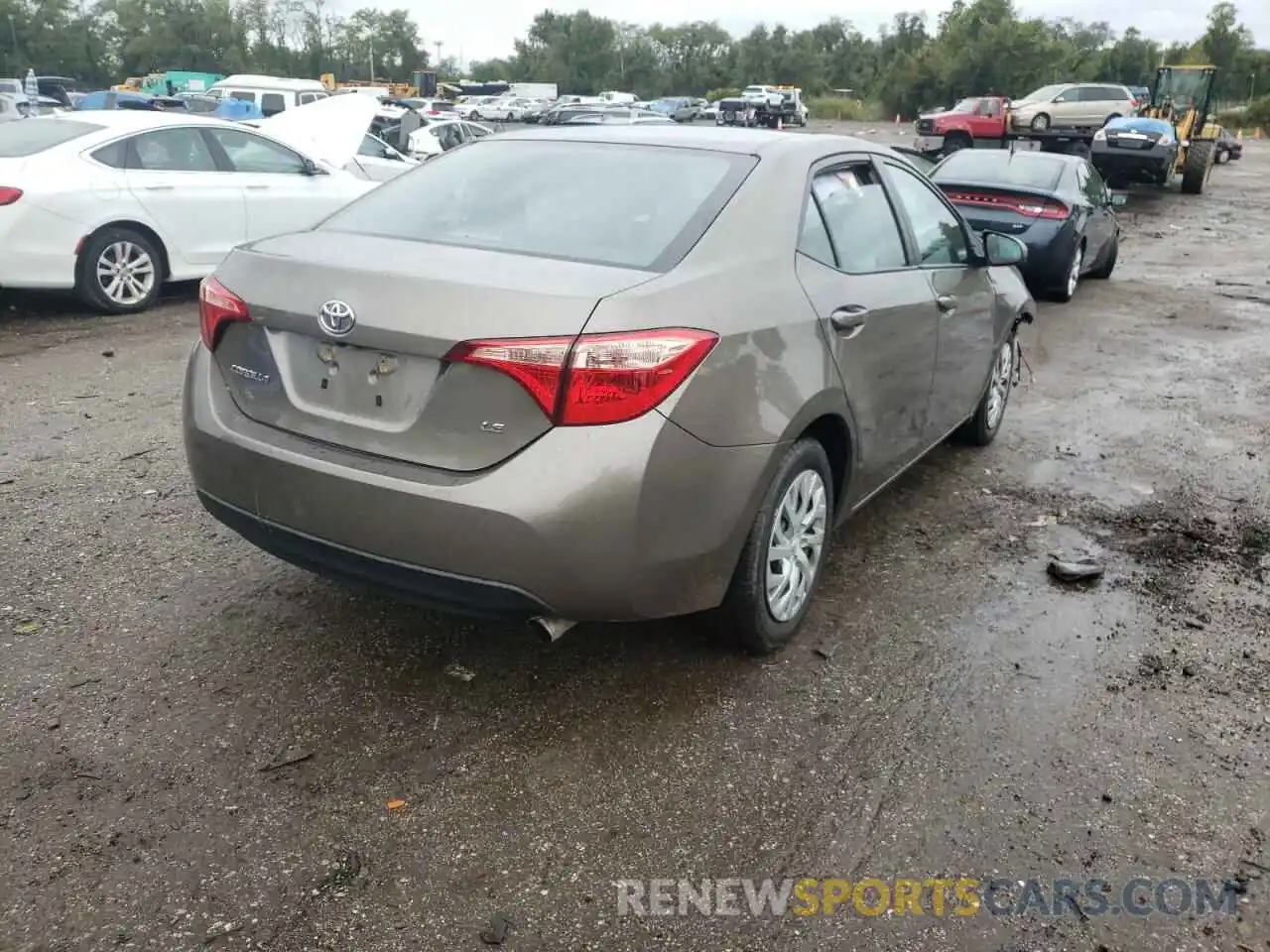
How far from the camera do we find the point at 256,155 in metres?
9.38

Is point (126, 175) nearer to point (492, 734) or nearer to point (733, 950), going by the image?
point (492, 734)

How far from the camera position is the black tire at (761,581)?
320 cm

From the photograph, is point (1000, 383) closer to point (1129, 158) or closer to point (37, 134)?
point (37, 134)

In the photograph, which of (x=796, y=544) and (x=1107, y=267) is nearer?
(x=796, y=544)

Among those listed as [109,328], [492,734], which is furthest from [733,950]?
[109,328]

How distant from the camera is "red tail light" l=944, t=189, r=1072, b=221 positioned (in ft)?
34.2

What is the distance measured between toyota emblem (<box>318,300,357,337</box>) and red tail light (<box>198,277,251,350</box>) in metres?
0.32

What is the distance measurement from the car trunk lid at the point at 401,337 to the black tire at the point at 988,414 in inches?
128

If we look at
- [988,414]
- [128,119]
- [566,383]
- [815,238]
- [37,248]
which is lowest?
[988,414]

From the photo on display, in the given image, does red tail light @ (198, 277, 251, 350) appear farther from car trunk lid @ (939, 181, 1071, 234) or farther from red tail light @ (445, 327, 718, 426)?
car trunk lid @ (939, 181, 1071, 234)

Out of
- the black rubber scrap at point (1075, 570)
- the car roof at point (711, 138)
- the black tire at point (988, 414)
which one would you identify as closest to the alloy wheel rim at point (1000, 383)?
the black tire at point (988, 414)

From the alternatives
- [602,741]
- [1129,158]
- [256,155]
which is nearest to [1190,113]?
[1129,158]

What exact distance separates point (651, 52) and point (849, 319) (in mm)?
123914

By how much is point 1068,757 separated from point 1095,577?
1.42 meters
